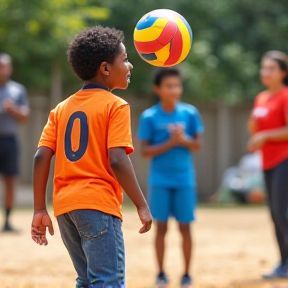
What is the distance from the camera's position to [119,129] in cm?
403

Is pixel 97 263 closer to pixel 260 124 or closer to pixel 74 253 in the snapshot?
pixel 74 253

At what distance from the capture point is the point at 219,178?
1812 cm

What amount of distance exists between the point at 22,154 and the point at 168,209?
1075 cm

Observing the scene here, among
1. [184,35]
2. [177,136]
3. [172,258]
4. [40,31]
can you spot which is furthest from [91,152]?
[40,31]

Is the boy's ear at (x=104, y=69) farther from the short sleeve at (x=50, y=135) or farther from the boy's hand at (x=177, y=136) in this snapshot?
the boy's hand at (x=177, y=136)

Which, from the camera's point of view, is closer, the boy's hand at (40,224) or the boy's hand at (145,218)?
the boy's hand at (145,218)

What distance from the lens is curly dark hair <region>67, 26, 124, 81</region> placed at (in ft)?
13.8

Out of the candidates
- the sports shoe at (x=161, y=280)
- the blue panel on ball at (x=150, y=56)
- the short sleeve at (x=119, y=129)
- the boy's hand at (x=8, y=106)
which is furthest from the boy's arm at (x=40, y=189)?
the boy's hand at (x=8, y=106)

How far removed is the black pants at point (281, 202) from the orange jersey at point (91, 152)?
3.02 metres

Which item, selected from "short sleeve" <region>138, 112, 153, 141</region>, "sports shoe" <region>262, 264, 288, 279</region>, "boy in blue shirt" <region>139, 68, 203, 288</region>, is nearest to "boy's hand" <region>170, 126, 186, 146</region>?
"boy in blue shirt" <region>139, 68, 203, 288</region>

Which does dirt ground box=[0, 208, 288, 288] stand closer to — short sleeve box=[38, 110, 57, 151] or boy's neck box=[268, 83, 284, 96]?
boy's neck box=[268, 83, 284, 96]

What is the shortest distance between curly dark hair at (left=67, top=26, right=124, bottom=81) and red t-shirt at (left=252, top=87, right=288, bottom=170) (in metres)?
3.10

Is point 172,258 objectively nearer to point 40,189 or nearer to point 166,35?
point 166,35

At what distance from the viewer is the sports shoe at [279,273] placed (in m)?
6.67
